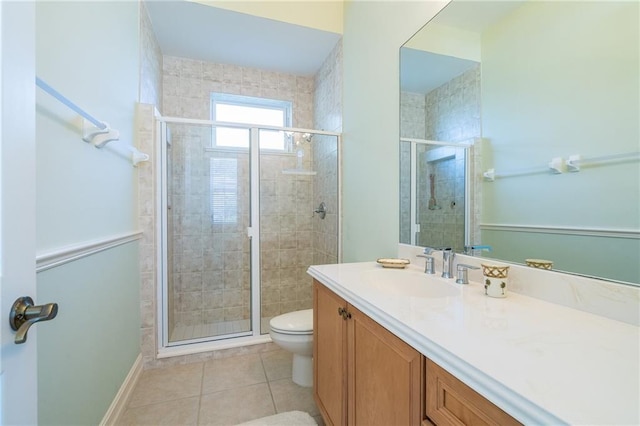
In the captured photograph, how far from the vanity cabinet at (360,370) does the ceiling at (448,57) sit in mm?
1203

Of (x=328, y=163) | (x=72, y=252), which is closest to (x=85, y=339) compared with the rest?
(x=72, y=252)

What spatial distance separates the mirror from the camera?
2.53 feet

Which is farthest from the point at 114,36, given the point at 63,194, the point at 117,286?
the point at 117,286

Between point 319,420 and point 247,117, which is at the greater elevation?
point 247,117

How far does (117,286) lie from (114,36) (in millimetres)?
1360

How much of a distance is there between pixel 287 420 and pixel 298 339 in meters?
0.39

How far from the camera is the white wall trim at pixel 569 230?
76 centimetres

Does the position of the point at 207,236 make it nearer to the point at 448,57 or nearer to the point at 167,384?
the point at 167,384

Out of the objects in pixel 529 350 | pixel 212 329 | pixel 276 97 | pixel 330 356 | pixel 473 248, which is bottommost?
pixel 212 329

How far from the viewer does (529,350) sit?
1.91 ft

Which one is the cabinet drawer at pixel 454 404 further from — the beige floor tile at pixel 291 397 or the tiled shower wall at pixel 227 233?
the tiled shower wall at pixel 227 233

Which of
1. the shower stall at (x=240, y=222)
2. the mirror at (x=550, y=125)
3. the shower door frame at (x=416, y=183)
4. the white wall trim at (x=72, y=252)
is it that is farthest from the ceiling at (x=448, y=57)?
the white wall trim at (x=72, y=252)

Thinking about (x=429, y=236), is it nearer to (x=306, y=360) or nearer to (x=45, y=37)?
(x=306, y=360)

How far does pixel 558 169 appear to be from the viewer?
918mm
